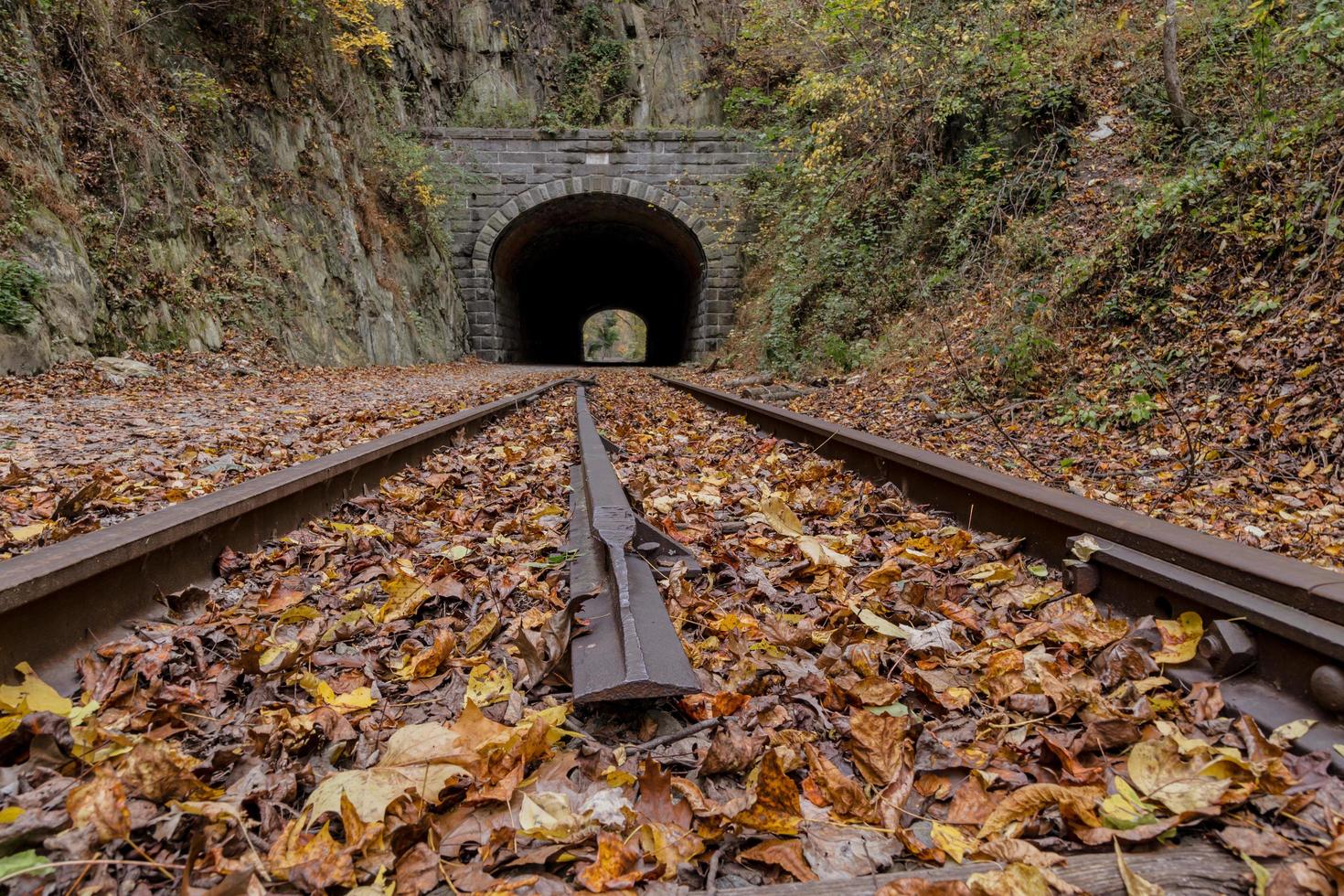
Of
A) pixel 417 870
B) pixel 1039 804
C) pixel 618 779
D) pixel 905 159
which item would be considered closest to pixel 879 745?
pixel 1039 804

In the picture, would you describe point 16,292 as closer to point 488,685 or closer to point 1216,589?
point 488,685

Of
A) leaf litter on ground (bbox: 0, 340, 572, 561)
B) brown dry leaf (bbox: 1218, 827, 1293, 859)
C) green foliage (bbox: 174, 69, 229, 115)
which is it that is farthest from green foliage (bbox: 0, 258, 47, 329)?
brown dry leaf (bbox: 1218, 827, 1293, 859)

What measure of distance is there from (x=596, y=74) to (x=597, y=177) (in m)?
4.18

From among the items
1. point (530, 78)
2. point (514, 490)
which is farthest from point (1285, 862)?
point (530, 78)

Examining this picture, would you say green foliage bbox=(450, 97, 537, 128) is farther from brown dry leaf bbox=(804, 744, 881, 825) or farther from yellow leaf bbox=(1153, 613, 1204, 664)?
brown dry leaf bbox=(804, 744, 881, 825)

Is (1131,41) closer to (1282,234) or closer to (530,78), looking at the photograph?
(1282,234)

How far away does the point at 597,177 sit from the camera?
18641 millimetres

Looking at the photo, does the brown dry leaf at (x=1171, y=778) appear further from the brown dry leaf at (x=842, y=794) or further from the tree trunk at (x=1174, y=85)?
the tree trunk at (x=1174, y=85)

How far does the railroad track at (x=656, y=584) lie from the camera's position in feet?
4.49

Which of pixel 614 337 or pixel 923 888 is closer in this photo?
pixel 923 888

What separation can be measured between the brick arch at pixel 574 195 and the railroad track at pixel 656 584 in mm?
17096

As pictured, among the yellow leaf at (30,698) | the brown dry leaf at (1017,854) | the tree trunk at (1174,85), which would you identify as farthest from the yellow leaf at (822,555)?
the tree trunk at (1174,85)

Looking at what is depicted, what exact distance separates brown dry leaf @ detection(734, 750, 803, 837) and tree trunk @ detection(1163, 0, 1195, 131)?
8225mm

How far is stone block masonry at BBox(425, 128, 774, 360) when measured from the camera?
18.5 meters
